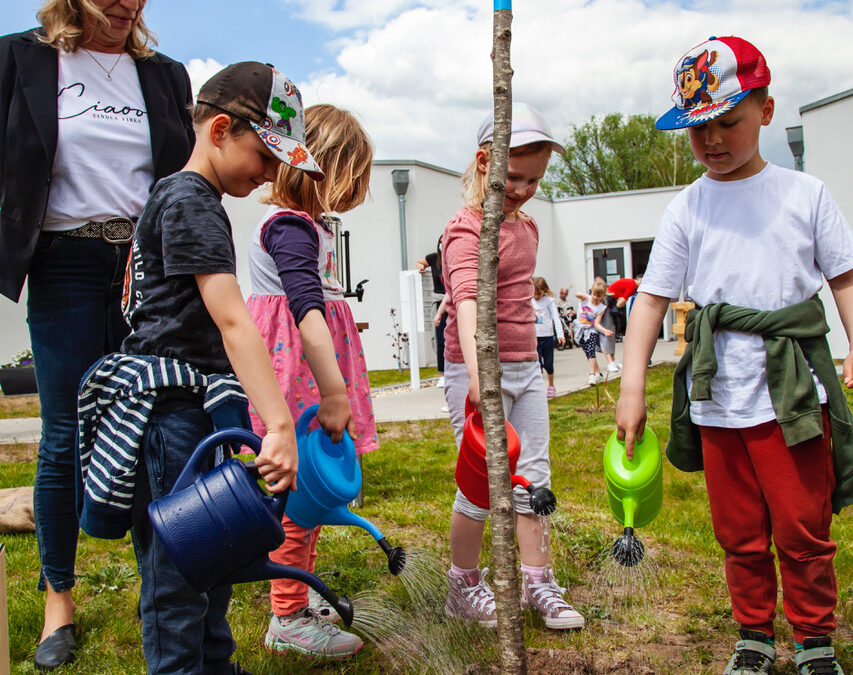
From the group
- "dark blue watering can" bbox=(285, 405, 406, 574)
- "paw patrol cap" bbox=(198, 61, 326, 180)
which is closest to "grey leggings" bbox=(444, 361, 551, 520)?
"dark blue watering can" bbox=(285, 405, 406, 574)

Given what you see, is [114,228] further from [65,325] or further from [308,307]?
[308,307]

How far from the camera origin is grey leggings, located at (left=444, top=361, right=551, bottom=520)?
2.29 meters

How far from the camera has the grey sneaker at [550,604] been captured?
211cm

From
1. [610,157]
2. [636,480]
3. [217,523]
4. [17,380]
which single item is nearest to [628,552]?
[636,480]

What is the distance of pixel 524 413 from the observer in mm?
2322

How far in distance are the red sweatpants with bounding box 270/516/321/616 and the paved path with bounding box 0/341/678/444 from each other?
454cm

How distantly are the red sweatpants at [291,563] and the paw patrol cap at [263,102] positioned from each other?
1026mm

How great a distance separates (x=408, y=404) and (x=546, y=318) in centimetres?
181

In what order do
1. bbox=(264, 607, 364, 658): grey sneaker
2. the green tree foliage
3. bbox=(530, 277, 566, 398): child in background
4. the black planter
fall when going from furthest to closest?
the green tree foliage < the black planter < bbox=(530, 277, 566, 398): child in background < bbox=(264, 607, 364, 658): grey sneaker

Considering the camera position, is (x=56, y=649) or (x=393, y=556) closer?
(x=393, y=556)

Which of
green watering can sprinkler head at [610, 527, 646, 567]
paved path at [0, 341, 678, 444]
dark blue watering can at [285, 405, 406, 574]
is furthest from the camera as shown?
paved path at [0, 341, 678, 444]

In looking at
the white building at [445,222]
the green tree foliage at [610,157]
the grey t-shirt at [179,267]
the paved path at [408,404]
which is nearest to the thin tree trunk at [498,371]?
the grey t-shirt at [179,267]

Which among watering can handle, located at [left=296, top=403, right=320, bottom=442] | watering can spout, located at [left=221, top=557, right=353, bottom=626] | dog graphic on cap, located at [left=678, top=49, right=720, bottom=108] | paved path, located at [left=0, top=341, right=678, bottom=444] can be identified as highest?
dog graphic on cap, located at [left=678, top=49, right=720, bottom=108]

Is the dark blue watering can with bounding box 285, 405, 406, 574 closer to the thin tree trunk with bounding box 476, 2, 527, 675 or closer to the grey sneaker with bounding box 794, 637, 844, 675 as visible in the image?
the thin tree trunk with bounding box 476, 2, 527, 675
